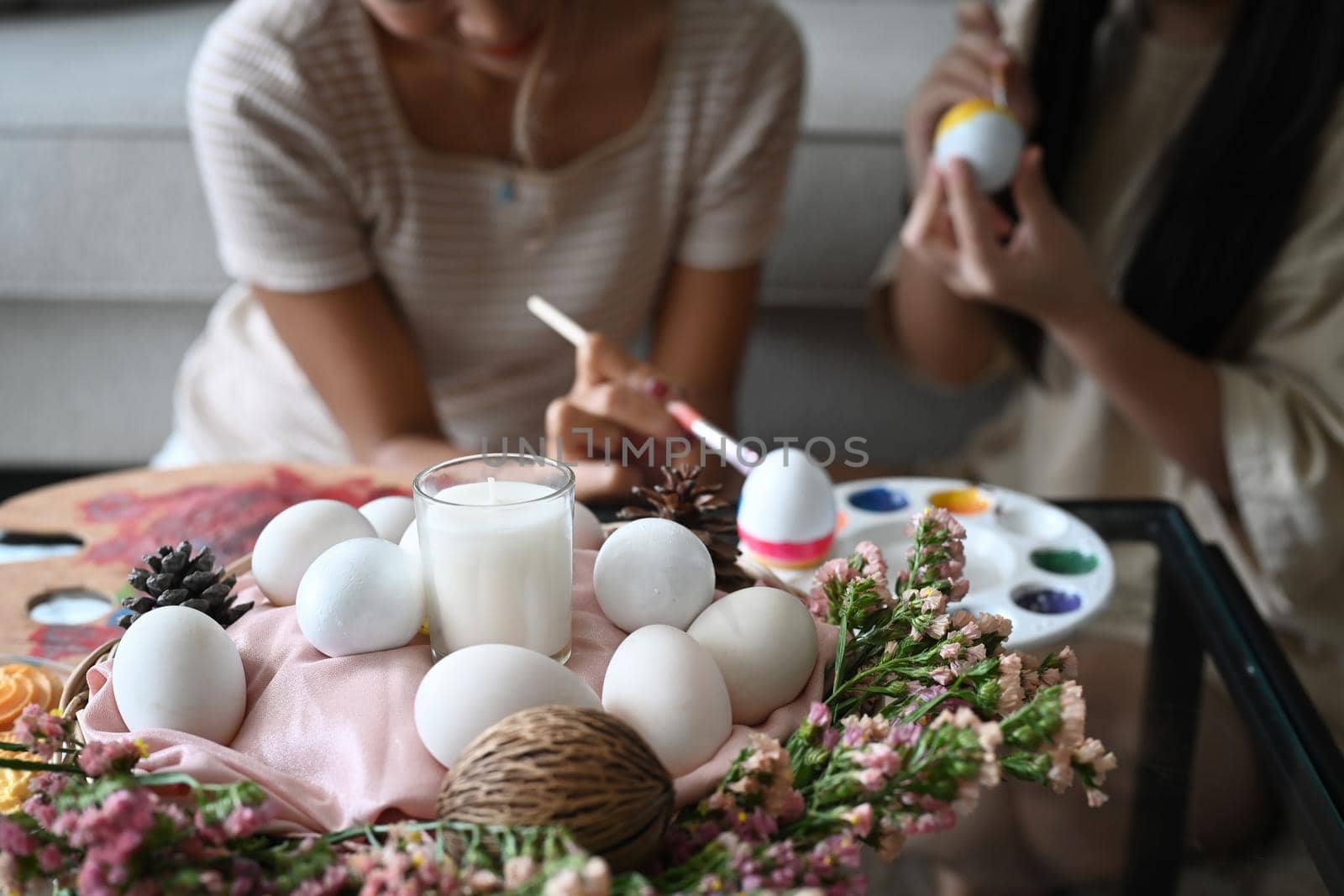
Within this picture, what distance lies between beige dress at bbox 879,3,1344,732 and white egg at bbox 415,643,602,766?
18.3 inches

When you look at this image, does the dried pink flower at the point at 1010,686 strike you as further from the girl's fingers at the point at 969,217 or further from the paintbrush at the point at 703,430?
the girl's fingers at the point at 969,217

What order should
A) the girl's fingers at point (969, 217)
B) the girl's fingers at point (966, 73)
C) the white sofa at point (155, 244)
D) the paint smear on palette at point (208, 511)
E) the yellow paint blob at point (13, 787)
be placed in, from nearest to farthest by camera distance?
the yellow paint blob at point (13, 787) < the paint smear on palette at point (208, 511) < the girl's fingers at point (969, 217) < the girl's fingers at point (966, 73) < the white sofa at point (155, 244)

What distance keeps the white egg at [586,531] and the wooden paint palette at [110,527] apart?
0.23 metres

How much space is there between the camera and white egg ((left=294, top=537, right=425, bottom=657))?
40 cm

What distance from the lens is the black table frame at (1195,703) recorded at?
497mm

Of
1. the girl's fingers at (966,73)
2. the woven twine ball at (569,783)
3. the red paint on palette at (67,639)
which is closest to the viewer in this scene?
the woven twine ball at (569,783)

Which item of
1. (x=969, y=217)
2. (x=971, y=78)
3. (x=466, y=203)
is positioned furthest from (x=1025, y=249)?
(x=466, y=203)

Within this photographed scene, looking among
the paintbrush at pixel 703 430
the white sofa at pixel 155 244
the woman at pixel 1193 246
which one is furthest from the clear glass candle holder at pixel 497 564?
the white sofa at pixel 155 244

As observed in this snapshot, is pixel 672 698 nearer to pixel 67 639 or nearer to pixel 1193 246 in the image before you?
pixel 67 639

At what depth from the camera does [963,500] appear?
29.6 inches

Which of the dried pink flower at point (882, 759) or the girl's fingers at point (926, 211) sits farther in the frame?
the girl's fingers at point (926, 211)

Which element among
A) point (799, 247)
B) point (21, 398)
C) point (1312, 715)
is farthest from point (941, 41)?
point (21, 398)

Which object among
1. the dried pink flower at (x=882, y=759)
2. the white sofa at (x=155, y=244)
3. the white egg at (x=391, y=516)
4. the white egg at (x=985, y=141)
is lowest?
the white sofa at (x=155, y=244)

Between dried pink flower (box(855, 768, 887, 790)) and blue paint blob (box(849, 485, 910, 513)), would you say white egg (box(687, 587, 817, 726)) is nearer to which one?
dried pink flower (box(855, 768, 887, 790))
